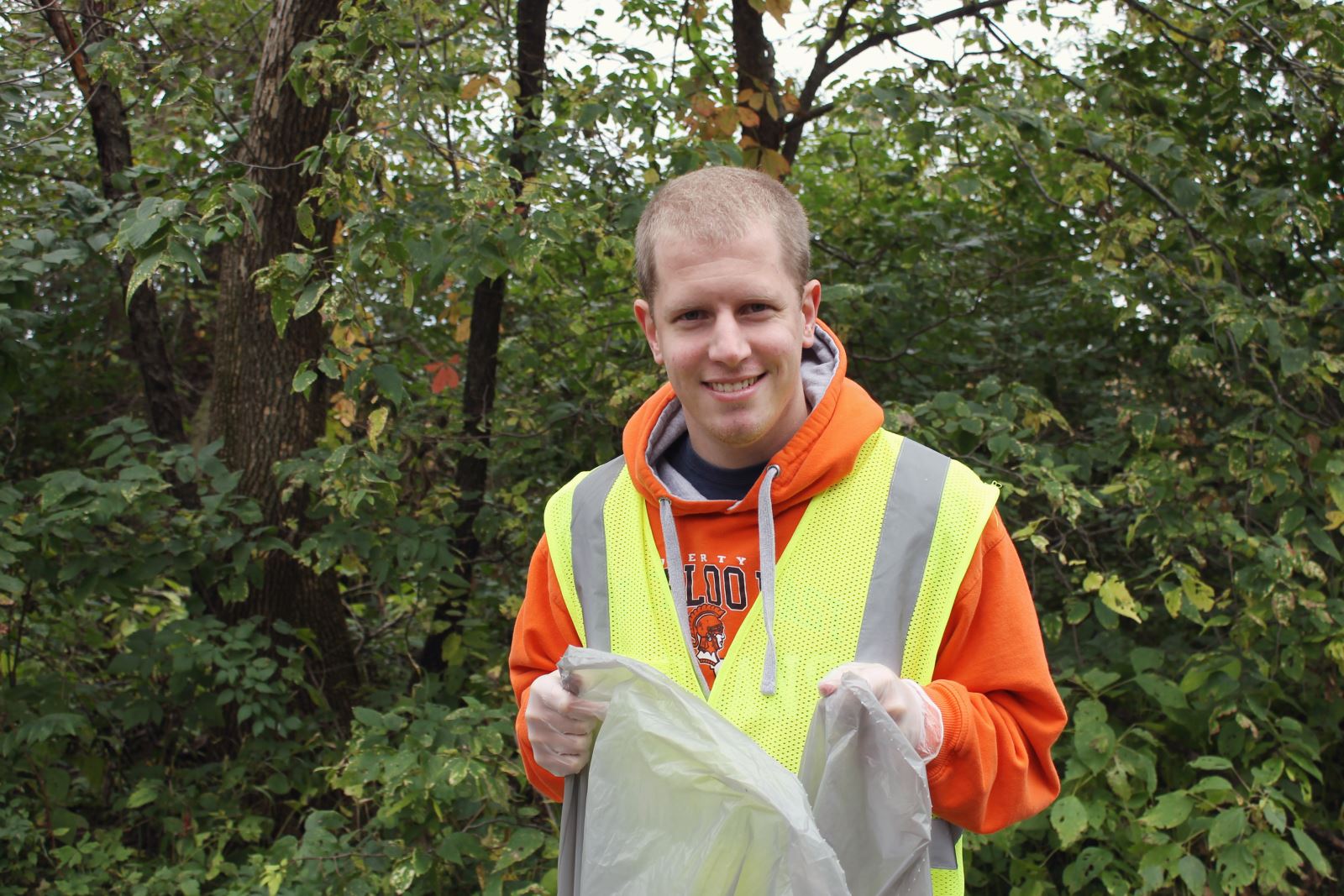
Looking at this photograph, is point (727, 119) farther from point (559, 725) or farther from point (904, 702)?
point (904, 702)

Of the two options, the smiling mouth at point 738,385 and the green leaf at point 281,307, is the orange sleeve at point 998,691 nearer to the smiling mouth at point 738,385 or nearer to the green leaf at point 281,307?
the smiling mouth at point 738,385

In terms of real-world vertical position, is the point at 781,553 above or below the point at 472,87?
below

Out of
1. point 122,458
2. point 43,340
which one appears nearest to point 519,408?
point 122,458

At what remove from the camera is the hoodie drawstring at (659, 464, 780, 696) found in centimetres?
162

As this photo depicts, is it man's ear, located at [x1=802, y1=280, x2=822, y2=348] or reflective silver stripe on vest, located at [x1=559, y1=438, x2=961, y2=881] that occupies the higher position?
man's ear, located at [x1=802, y1=280, x2=822, y2=348]

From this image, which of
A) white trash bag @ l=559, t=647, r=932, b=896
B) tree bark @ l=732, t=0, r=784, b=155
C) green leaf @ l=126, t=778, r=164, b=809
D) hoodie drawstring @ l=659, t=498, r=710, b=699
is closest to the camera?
white trash bag @ l=559, t=647, r=932, b=896

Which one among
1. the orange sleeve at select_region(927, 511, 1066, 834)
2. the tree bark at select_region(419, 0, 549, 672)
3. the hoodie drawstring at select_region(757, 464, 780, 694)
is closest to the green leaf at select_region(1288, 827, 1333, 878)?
the orange sleeve at select_region(927, 511, 1066, 834)

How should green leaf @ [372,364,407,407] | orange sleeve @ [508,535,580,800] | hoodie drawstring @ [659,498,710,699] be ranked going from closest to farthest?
hoodie drawstring @ [659,498,710,699], orange sleeve @ [508,535,580,800], green leaf @ [372,364,407,407]

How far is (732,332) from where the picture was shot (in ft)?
5.45

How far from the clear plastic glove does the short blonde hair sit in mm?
632

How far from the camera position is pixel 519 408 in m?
4.55

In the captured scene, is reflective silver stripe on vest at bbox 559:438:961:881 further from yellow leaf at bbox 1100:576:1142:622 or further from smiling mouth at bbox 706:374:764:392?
yellow leaf at bbox 1100:576:1142:622

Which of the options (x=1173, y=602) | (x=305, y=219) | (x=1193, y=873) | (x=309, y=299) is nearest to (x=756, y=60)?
(x=305, y=219)

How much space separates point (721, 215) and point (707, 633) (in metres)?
0.62
